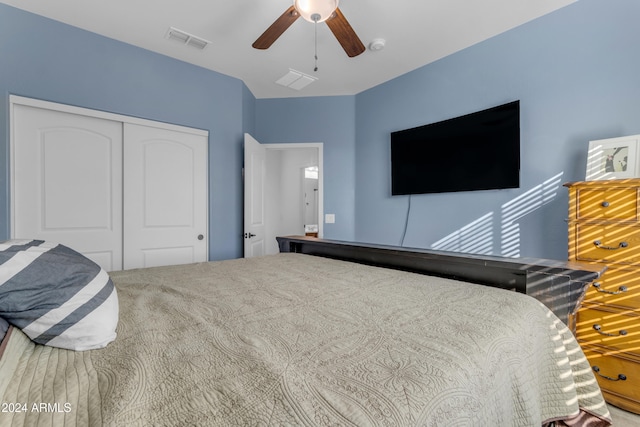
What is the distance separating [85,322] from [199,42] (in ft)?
8.87

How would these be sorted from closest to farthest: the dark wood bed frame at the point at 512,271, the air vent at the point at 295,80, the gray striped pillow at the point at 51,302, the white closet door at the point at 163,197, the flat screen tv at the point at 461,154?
the gray striped pillow at the point at 51,302
the dark wood bed frame at the point at 512,271
the flat screen tv at the point at 461,154
the white closet door at the point at 163,197
the air vent at the point at 295,80

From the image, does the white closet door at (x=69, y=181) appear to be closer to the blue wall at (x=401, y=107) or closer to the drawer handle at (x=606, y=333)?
the blue wall at (x=401, y=107)

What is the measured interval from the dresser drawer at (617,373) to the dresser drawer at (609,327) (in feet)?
0.22

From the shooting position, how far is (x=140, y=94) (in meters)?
2.74

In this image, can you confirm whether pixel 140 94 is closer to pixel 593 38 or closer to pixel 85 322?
pixel 85 322

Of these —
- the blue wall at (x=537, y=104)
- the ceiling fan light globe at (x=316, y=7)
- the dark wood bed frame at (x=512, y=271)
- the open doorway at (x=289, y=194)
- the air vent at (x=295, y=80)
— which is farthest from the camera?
the open doorway at (x=289, y=194)

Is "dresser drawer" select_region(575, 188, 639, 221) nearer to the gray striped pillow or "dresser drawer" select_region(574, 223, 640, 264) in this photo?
"dresser drawer" select_region(574, 223, 640, 264)

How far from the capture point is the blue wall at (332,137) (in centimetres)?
384

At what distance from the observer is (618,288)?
1667mm

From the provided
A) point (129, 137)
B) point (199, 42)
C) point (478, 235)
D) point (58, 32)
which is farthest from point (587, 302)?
point (58, 32)

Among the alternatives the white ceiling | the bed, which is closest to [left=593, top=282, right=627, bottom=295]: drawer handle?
the bed

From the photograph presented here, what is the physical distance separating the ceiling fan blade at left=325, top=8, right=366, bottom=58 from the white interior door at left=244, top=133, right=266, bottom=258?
1.63 m

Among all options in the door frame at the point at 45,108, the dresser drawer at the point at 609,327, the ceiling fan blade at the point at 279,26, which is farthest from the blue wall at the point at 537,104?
the door frame at the point at 45,108

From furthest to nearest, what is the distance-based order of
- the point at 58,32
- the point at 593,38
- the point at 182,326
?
the point at 58,32 → the point at 593,38 → the point at 182,326
